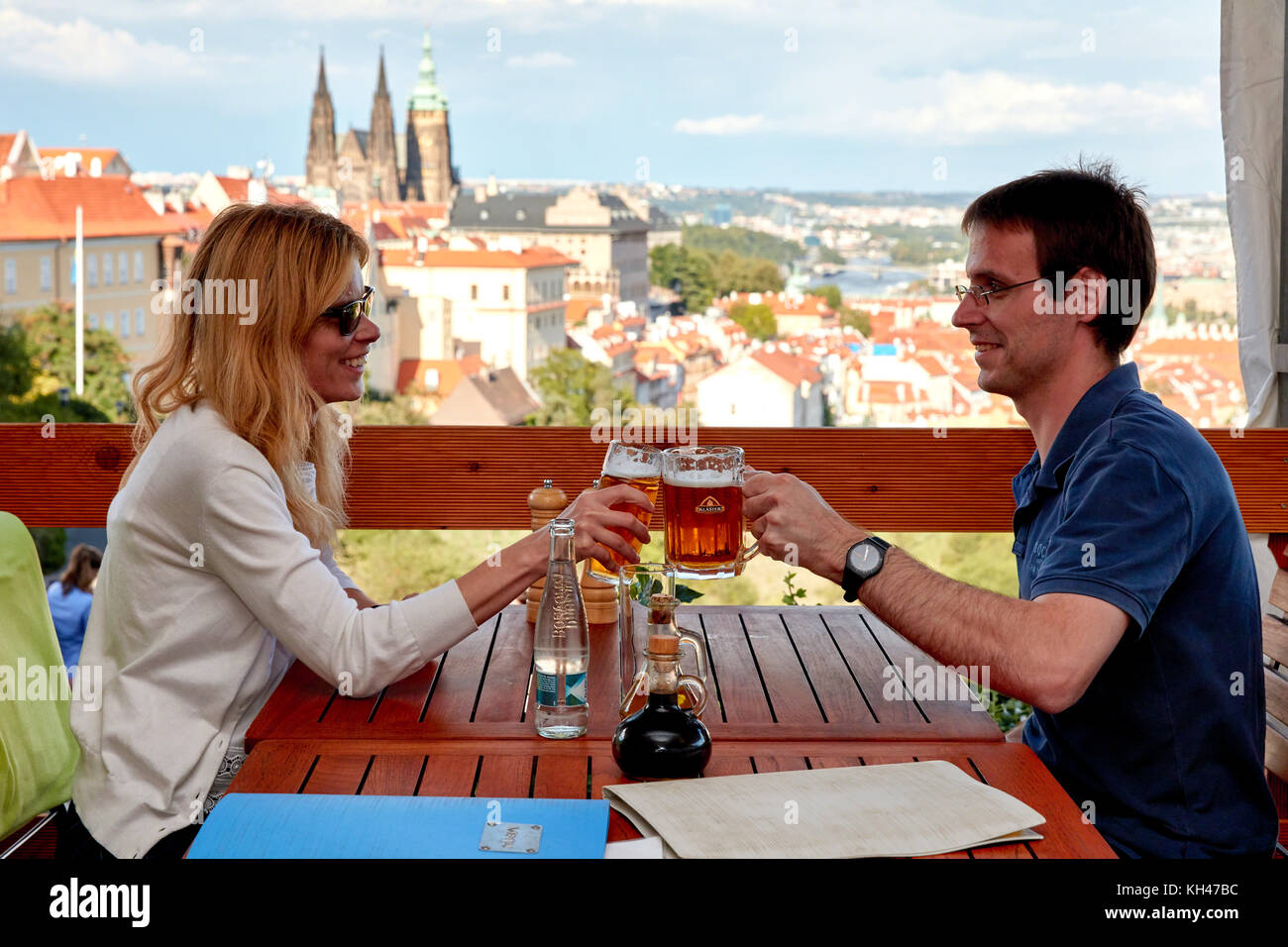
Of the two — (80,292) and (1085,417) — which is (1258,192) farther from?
(80,292)

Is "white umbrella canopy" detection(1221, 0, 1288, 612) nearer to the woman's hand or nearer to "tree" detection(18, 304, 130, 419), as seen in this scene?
the woman's hand

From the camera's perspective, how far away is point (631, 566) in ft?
3.99

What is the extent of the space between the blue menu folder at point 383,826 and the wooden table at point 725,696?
0.68ft

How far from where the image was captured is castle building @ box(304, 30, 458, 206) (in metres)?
67.8

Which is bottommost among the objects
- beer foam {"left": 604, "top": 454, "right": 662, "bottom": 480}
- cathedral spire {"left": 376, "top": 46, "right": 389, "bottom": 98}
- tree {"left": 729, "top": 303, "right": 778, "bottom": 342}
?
beer foam {"left": 604, "top": 454, "right": 662, "bottom": 480}

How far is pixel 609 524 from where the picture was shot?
1442mm

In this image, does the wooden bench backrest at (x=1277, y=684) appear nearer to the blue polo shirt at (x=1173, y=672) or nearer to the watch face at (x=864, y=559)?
the blue polo shirt at (x=1173, y=672)

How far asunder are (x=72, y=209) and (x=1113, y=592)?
50229 mm

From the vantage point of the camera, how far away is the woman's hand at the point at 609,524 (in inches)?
56.4

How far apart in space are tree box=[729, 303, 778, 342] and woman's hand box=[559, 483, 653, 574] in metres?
43.9

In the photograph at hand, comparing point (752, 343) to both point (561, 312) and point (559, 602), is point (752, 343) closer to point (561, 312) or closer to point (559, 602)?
point (561, 312)

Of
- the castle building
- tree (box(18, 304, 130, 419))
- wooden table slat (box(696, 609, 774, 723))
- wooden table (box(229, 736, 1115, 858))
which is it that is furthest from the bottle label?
the castle building

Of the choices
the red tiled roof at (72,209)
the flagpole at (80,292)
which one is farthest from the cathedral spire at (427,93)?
the flagpole at (80,292)
